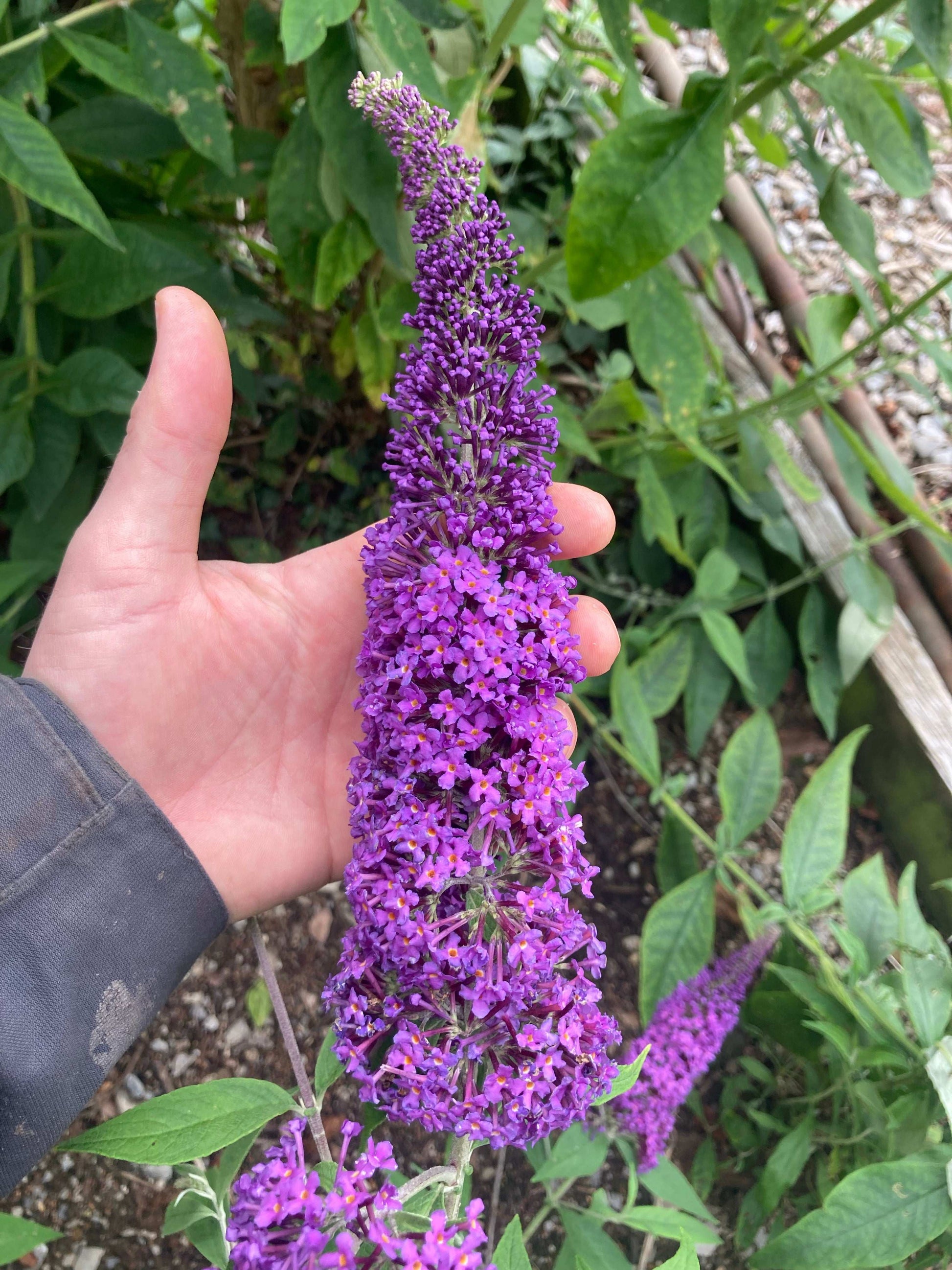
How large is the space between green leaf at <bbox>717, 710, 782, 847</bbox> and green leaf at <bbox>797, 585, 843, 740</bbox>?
0.48 m

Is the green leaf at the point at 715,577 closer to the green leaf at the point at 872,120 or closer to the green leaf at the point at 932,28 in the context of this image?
the green leaf at the point at 872,120

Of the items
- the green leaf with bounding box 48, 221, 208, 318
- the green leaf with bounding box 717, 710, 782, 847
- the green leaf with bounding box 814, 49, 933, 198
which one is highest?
the green leaf with bounding box 48, 221, 208, 318

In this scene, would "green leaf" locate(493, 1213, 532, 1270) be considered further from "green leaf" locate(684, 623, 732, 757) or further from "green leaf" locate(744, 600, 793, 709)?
"green leaf" locate(744, 600, 793, 709)

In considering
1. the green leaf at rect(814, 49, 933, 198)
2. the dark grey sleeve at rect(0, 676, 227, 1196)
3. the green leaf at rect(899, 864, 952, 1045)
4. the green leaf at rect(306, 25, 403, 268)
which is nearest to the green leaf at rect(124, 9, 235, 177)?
the green leaf at rect(306, 25, 403, 268)

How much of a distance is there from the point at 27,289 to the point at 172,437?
624 mm

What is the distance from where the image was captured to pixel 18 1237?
0.78m

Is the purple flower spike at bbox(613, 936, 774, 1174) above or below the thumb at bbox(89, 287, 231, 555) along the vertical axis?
below

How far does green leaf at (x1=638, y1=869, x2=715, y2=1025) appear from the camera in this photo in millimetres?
1815

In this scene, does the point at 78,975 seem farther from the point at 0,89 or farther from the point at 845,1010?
the point at 845,1010

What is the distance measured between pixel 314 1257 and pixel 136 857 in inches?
24.3

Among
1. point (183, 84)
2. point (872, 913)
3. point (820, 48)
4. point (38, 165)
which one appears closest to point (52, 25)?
point (183, 84)

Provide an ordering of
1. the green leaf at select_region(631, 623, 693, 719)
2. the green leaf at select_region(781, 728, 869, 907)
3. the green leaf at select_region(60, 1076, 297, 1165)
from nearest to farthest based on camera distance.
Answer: the green leaf at select_region(60, 1076, 297, 1165), the green leaf at select_region(781, 728, 869, 907), the green leaf at select_region(631, 623, 693, 719)

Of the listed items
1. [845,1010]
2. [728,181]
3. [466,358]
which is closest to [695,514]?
[728,181]

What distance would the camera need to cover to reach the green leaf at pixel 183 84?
1.40m
